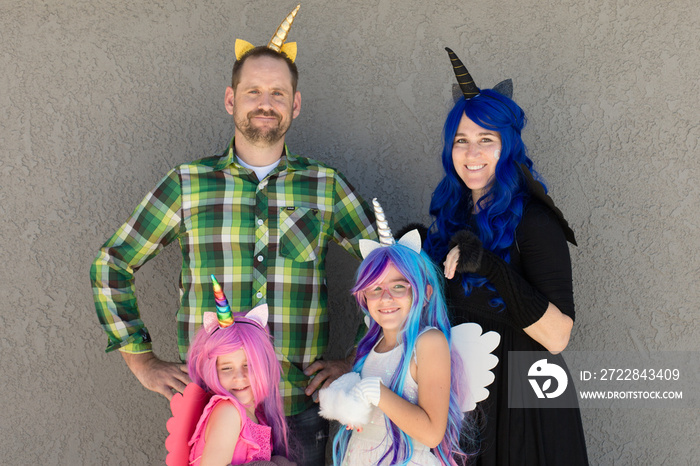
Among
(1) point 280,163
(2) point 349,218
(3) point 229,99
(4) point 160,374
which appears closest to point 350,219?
(2) point 349,218

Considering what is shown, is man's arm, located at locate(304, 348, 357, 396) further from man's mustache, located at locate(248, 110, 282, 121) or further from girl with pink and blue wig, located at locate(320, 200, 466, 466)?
man's mustache, located at locate(248, 110, 282, 121)

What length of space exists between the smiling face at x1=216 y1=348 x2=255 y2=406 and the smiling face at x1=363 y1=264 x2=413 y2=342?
53cm

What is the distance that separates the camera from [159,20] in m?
3.29

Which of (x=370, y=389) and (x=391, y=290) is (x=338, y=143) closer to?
(x=391, y=290)

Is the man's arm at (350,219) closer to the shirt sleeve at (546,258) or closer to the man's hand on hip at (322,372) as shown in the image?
the man's hand on hip at (322,372)

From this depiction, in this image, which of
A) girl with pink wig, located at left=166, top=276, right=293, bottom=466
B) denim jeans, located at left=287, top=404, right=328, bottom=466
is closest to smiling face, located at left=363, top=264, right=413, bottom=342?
girl with pink wig, located at left=166, top=276, right=293, bottom=466

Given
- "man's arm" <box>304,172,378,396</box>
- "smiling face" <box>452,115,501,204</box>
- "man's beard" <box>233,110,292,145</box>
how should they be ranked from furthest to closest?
1. "man's arm" <box>304,172,378,396</box>
2. "man's beard" <box>233,110,292,145</box>
3. "smiling face" <box>452,115,501,204</box>

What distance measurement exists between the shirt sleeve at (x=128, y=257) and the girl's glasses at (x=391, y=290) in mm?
1026

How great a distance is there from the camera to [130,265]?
2717 mm

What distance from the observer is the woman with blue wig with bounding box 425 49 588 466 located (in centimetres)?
225

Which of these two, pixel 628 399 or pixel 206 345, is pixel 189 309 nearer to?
pixel 206 345

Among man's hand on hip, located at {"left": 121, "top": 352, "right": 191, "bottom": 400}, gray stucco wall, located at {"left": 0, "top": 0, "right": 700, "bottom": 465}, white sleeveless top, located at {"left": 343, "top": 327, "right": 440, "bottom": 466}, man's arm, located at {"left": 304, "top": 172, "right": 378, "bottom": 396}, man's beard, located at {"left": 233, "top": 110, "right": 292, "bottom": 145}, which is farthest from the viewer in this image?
gray stucco wall, located at {"left": 0, "top": 0, "right": 700, "bottom": 465}

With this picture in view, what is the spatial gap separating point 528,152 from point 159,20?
221 centimetres

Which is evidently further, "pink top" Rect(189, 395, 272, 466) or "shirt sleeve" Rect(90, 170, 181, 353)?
"shirt sleeve" Rect(90, 170, 181, 353)
